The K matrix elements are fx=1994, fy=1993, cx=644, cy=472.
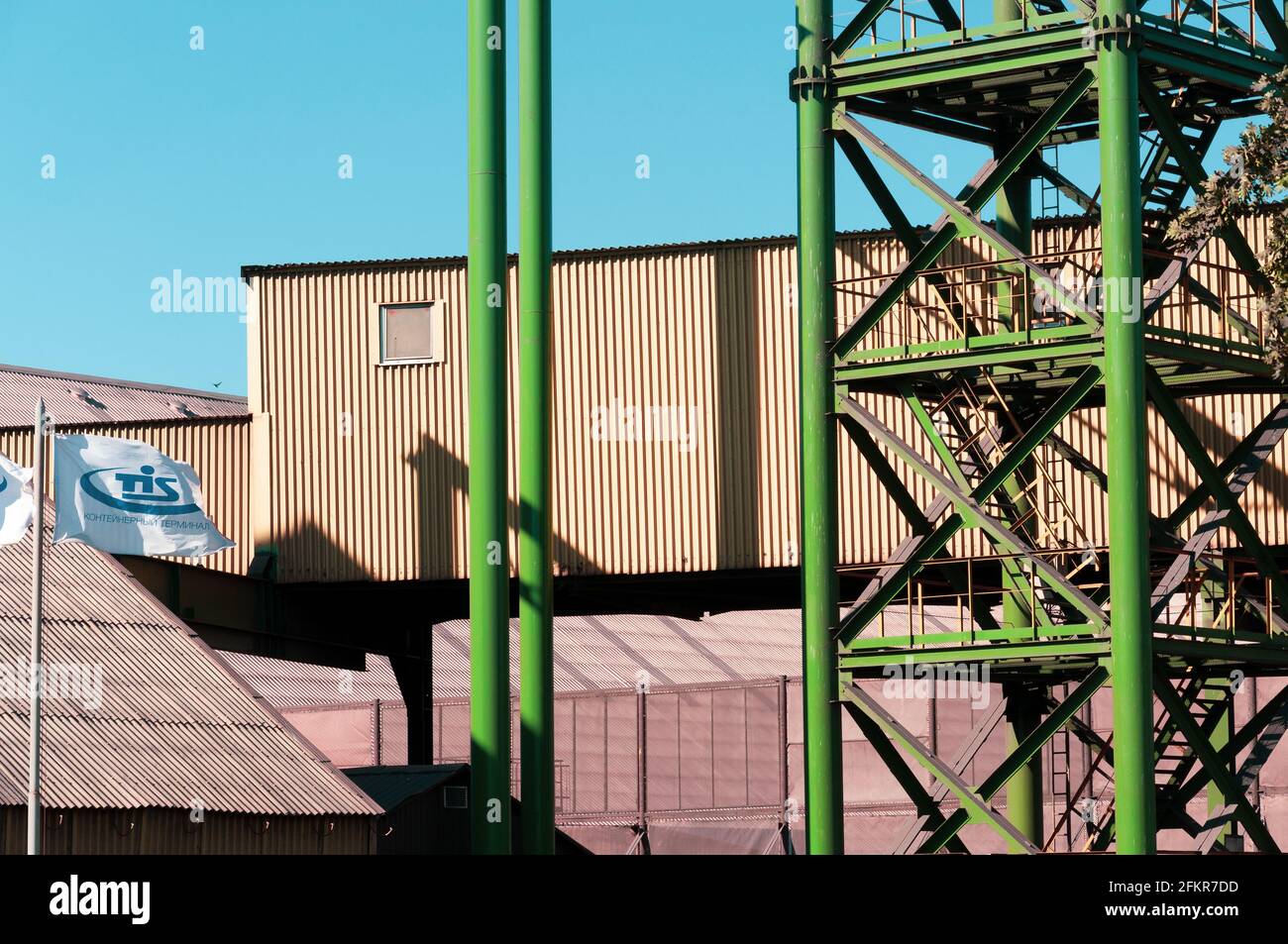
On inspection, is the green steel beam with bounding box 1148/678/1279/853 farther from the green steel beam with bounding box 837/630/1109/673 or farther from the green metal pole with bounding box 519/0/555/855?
the green metal pole with bounding box 519/0/555/855

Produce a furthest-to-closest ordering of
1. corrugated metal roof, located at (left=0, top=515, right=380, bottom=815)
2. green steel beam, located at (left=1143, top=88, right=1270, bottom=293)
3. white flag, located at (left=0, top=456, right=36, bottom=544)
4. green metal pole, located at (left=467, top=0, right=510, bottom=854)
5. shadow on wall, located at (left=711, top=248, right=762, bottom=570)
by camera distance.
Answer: shadow on wall, located at (left=711, top=248, right=762, bottom=570) → white flag, located at (left=0, top=456, right=36, bottom=544) → green metal pole, located at (left=467, top=0, right=510, bottom=854) → corrugated metal roof, located at (left=0, top=515, right=380, bottom=815) → green steel beam, located at (left=1143, top=88, right=1270, bottom=293)

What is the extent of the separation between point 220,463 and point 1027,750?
23.7m

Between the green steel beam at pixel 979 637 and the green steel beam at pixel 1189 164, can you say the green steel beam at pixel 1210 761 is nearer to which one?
the green steel beam at pixel 979 637

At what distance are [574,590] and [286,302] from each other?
9.61 meters

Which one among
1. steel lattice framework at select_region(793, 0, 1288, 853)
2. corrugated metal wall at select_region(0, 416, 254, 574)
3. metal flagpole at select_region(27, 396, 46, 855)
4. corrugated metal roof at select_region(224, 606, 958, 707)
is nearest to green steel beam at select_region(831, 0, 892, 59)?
steel lattice framework at select_region(793, 0, 1288, 853)

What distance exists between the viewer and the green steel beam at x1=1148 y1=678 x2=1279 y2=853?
1172 inches

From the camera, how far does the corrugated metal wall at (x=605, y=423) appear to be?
142 feet

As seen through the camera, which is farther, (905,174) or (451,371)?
(451,371)

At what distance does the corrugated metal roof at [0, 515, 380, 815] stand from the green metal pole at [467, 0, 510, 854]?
10.6ft

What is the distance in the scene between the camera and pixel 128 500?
41.8 m

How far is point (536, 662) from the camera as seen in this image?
37.7 metres
